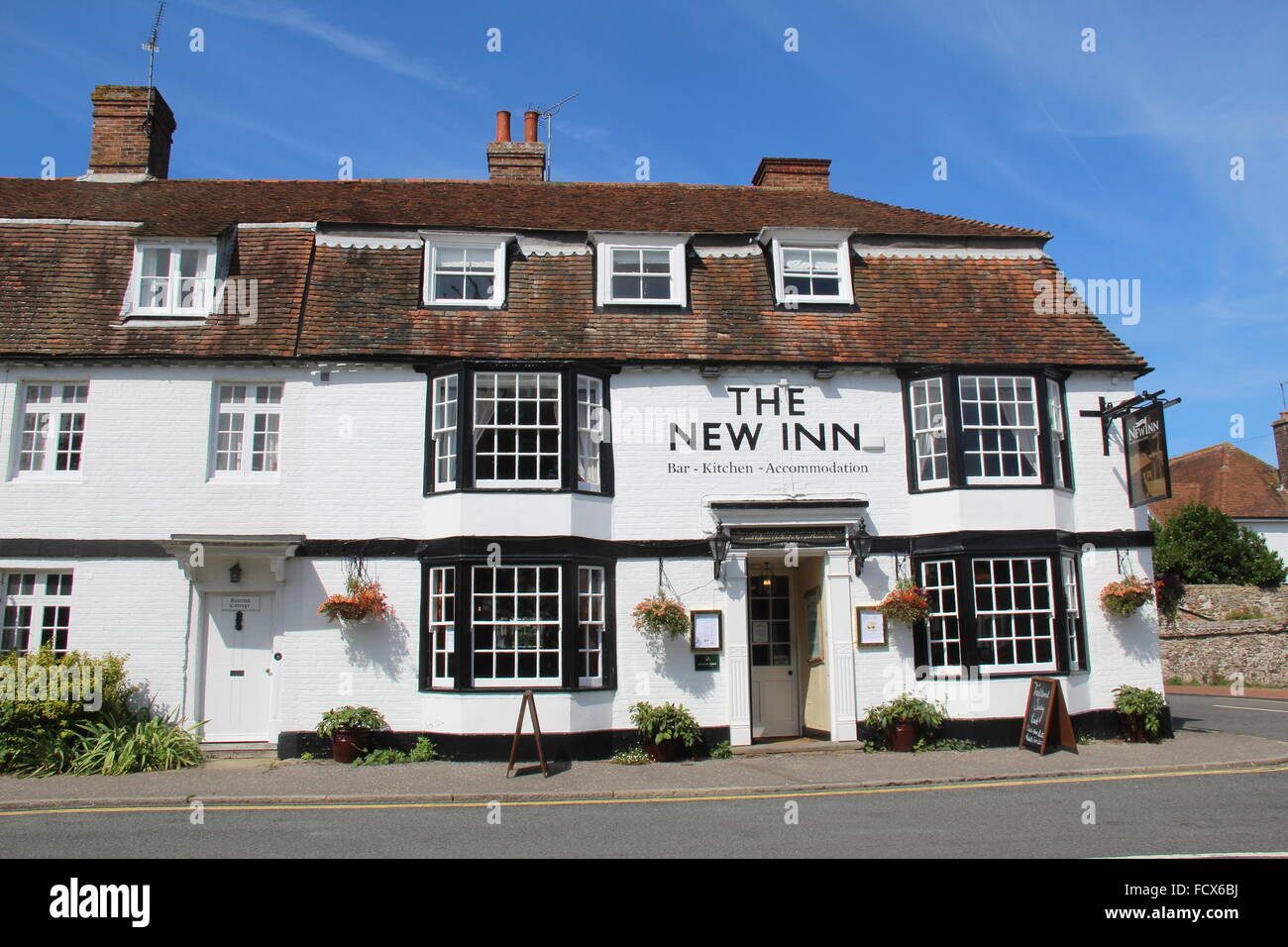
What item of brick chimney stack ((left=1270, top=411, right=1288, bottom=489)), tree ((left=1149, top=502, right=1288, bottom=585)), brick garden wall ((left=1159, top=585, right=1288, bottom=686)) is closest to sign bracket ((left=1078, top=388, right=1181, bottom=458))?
brick garden wall ((left=1159, top=585, right=1288, bottom=686))

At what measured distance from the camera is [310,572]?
14367mm

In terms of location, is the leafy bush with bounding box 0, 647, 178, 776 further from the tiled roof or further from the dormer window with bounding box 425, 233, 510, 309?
the tiled roof

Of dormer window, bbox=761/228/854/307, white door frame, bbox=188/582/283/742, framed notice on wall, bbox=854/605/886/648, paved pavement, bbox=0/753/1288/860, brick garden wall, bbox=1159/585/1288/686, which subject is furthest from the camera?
brick garden wall, bbox=1159/585/1288/686

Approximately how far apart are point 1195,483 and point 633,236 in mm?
37425

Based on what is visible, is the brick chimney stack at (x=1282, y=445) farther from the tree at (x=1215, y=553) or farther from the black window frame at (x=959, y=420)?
the black window frame at (x=959, y=420)

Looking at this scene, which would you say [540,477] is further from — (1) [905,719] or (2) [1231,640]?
(2) [1231,640]

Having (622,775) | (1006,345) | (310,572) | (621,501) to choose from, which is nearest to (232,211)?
(310,572)

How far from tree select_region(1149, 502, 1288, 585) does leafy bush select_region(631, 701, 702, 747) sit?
2606cm

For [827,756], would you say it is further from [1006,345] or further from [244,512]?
[244,512]

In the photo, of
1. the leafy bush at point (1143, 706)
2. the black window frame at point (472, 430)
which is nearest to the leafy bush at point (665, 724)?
the black window frame at point (472, 430)

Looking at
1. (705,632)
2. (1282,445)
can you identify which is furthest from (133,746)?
(1282,445)

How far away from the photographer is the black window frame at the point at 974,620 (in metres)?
14.7

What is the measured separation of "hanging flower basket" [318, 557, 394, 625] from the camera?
542 inches

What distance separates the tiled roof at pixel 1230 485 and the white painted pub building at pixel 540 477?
29.0 metres
